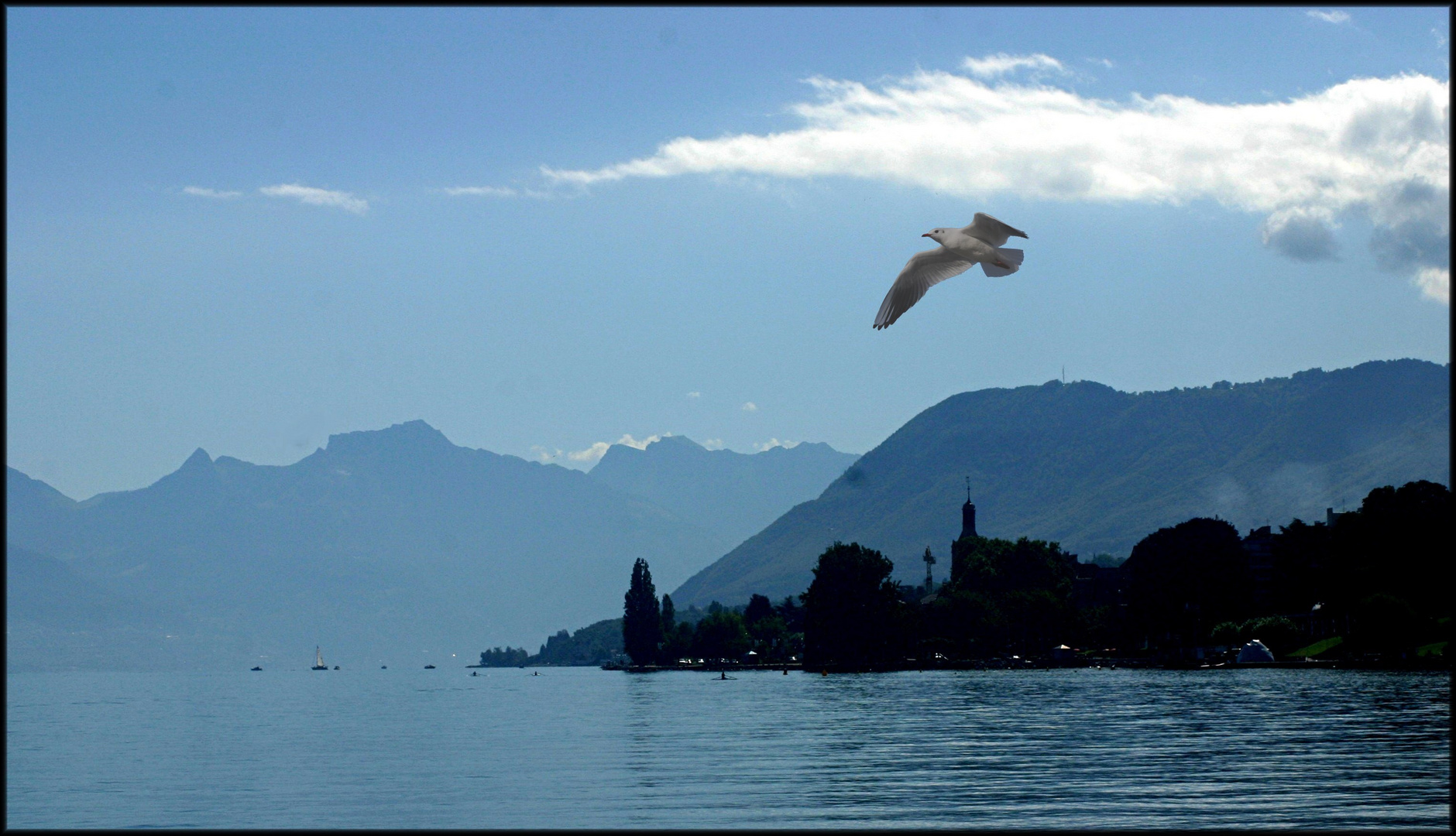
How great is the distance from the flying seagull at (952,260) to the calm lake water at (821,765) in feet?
83.9

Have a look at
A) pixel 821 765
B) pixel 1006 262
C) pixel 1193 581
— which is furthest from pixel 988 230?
pixel 1193 581

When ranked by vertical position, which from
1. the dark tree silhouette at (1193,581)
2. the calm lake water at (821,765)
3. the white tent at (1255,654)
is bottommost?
the calm lake water at (821,765)

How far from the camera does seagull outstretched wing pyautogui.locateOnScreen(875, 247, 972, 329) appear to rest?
22969 mm

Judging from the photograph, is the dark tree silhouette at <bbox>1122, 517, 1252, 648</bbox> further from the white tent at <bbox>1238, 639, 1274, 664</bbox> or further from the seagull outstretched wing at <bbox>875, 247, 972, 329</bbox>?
the seagull outstretched wing at <bbox>875, 247, 972, 329</bbox>

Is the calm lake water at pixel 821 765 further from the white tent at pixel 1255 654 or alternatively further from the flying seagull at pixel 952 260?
the white tent at pixel 1255 654

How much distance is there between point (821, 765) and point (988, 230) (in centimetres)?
4874

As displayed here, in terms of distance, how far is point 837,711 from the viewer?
4424 inches

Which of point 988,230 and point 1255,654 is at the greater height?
point 988,230

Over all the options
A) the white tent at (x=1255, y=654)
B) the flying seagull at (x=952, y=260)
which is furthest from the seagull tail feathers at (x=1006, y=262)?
the white tent at (x=1255, y=654)

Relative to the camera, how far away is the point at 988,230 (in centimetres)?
2255

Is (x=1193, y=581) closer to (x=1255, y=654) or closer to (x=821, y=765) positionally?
(x=1255, y=654)

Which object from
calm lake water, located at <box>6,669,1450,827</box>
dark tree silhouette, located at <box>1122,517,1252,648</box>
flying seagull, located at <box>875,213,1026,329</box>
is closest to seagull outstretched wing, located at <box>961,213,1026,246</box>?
flying seagull, located at <box>875,213,1026,329</box>

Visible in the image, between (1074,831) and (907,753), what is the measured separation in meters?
30.1

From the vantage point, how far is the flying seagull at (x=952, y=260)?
2223 cm
